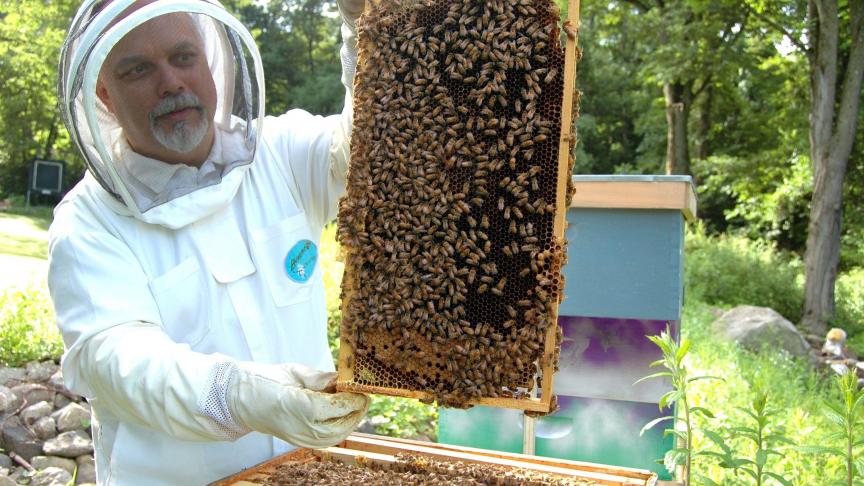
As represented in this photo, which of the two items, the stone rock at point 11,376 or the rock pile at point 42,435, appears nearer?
the rock pile at point 42,435

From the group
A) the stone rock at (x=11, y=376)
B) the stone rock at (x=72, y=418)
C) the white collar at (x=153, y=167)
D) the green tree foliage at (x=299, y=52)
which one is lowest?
the stone rock at (x=72, y=418)

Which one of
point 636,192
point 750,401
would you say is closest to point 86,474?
point 636,192

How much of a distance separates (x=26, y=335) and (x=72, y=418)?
1.38 m

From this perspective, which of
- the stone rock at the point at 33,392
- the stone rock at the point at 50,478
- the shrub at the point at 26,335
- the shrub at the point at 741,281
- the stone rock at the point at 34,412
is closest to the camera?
the stone rock at the point at 50,478

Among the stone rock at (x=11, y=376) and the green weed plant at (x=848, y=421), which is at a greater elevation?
the green weed plant at (x=848, y=421)

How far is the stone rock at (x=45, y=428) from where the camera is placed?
616 centimetres

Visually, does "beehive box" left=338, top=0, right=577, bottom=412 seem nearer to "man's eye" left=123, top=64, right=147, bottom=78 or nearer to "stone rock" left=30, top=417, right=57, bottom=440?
"man's eye" left=123, top=64, right=147, bottom=78

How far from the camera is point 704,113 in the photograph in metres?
29.7

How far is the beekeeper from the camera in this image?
2418 millimetres

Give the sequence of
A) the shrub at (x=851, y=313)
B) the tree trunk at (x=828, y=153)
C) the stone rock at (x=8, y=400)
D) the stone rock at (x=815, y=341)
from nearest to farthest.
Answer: the stone rock at (x=8, y=400), the stone rock at (x=815, y=341), the shrub at (x=851, y=313), the tree trunk at (x=828, y=153)

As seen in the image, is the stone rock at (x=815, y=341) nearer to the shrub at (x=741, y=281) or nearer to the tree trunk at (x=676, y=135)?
the shrub at (x=741, y=281)

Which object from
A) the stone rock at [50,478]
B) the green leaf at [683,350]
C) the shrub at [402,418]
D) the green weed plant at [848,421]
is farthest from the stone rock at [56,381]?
the green weed plant at [848,421]

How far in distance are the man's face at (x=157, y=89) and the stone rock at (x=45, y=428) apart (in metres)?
4.19

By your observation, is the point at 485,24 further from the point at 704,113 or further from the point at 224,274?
the point at 704,113
